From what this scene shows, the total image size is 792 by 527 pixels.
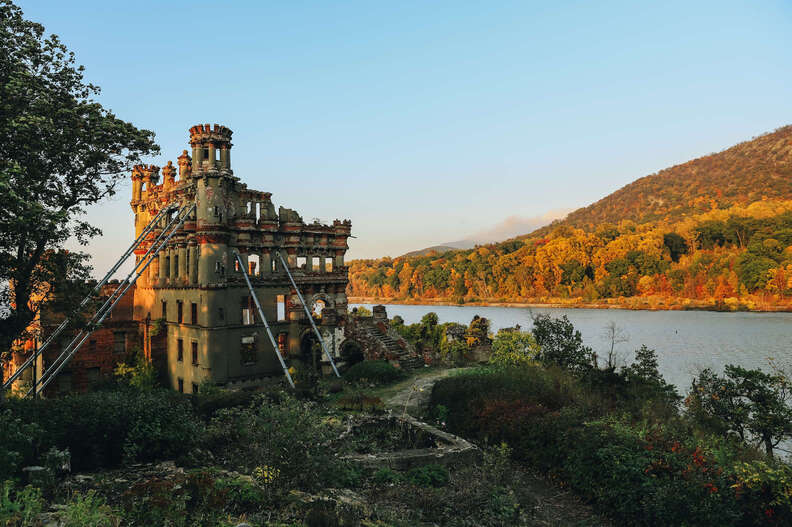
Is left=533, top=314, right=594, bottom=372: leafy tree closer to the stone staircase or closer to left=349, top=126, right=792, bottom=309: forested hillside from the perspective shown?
the stone staircase

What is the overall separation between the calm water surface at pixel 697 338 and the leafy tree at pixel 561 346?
5.29 m

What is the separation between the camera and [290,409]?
1181 centimetres

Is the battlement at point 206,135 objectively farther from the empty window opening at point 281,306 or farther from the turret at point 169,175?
the empty window opening at point 281,306

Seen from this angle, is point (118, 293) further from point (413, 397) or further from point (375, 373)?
point (413, 397)

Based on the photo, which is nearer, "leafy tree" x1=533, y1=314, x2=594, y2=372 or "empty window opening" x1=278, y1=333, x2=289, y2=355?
"leafy tree" x1=533, y1=314, x2=594, y2=372

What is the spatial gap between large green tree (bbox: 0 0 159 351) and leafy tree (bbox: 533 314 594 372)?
23871 mm

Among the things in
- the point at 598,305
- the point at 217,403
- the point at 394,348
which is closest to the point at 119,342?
the point at 217,403

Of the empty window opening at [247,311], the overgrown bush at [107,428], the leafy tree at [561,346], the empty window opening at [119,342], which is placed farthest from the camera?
the empty window opening at [119,342]

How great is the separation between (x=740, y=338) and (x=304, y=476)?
55138 millimetres

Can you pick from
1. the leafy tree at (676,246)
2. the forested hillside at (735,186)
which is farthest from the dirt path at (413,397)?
the forested hillside at (735,186)

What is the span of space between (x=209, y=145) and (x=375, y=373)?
59.8 ft

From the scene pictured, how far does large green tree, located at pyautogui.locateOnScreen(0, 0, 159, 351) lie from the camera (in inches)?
561

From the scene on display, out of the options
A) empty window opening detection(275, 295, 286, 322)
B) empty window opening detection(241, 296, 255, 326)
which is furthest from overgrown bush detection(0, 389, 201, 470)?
empty window opening detection(275, 295, 286, 322)

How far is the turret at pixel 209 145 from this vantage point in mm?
31656
